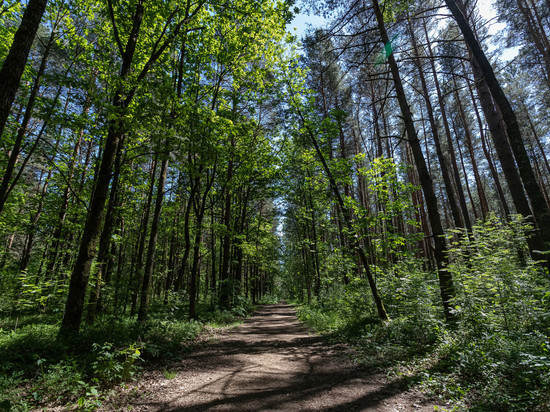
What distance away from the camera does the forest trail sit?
3.68 metres

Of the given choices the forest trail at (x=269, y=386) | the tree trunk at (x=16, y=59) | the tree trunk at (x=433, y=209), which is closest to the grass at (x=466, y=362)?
the forest trail at (x=269, y=386)

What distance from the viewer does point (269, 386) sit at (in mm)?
4484

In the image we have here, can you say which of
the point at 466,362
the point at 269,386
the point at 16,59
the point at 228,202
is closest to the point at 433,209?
the point at 466,362

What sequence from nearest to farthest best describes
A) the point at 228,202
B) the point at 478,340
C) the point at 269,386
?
the point at 269,386 < the point at 478,340 < the point at 228,202

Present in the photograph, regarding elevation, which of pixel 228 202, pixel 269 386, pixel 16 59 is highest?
pixel 228 202

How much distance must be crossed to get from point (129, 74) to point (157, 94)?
1.06 meters

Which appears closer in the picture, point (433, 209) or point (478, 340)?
point (478, 340)

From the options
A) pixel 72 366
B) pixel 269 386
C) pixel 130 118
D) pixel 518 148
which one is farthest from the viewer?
pixel 130 118

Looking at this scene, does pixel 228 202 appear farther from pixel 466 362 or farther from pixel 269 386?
pixel 466 362

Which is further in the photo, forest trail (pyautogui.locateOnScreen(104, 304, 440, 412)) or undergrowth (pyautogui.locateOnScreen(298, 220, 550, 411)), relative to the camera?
forest trail (pyautogui.locateOnScreen(104, 304, 440, 412))

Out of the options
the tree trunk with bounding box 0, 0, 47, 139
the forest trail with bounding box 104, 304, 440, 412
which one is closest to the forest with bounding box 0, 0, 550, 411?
the tree trunk with bounding box 0, 0, 47, 139

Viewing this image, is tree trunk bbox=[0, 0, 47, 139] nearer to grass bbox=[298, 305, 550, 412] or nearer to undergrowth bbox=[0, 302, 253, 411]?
undergrowth bbox=[0, 302, 253, 411]

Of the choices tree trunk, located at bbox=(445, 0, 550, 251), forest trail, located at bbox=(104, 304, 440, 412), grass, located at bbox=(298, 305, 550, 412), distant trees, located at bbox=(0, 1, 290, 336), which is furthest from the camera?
distant trees, located at bbox=(0, 1, 290, 336)

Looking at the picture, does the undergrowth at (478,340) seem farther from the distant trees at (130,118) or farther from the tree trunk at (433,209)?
the distant trees at (130,118)
